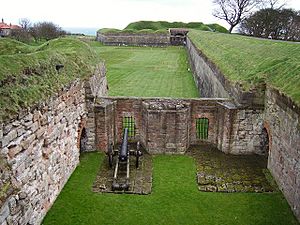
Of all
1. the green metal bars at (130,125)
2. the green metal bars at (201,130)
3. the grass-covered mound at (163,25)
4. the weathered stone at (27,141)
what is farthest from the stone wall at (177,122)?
the grass-covered mound at (163,25)

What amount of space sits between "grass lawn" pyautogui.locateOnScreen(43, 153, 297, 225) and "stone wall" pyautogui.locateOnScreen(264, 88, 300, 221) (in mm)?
531

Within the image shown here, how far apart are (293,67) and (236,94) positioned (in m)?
2.41

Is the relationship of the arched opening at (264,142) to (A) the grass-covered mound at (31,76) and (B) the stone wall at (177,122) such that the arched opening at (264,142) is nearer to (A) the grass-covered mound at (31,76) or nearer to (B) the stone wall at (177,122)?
(B) the stone wall at (177,122)

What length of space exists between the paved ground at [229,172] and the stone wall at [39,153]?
4.36 metres

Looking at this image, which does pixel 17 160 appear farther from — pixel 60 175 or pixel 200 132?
pixel 200 132

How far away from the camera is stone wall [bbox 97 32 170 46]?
55938 millimetres

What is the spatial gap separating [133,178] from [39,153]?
3.71 m

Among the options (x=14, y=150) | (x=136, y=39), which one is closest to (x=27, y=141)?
(x=14, y=150)

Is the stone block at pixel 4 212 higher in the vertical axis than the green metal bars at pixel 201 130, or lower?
higher

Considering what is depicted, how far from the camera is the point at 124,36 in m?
56.9

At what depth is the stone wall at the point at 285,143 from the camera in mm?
9125

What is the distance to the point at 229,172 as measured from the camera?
11.8 metres

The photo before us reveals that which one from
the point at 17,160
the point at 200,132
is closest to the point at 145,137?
the point at 200,132

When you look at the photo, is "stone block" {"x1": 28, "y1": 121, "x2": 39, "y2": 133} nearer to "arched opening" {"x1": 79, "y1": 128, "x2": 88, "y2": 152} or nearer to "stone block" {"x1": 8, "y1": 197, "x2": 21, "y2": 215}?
"stone block" {"x1": 8, "y1": 197, "x2": 21, "y2": 215}
